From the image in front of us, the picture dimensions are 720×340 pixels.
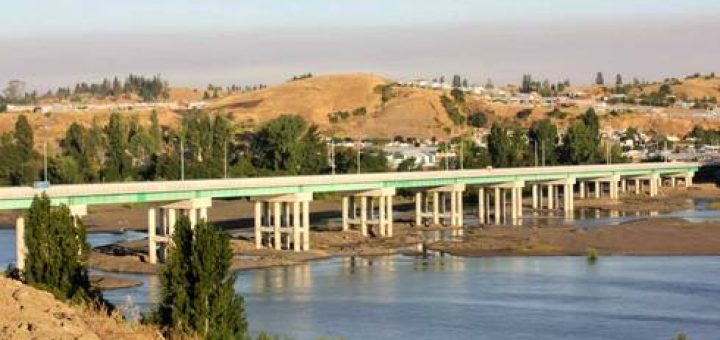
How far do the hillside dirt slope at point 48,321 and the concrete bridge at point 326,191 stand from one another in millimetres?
15941

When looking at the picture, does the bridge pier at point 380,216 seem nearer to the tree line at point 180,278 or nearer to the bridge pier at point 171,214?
the bridge pier at point 171,214

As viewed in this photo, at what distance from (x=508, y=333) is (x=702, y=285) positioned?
16675mm

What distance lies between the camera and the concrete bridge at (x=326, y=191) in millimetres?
68625

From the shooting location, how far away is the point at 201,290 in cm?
3212

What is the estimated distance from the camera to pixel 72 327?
20672 millimetres

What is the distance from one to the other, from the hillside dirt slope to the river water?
21787 mm

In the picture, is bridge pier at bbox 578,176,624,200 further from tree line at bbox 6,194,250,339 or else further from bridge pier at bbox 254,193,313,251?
tree line at bbox 6,194,250,339

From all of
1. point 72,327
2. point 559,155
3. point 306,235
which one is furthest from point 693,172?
point 72,327

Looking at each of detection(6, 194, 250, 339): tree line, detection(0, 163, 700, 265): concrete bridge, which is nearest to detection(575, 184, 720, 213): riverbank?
detection(0, 163, 700, 265): concrete bridge

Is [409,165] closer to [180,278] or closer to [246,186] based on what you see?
[246,186]

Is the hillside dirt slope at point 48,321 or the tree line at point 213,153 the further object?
the tree line at point 213,153

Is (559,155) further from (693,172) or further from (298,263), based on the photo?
(298,263)

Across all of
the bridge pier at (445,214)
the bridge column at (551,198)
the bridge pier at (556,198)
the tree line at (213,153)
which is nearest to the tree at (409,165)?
the tree line at (213,153)

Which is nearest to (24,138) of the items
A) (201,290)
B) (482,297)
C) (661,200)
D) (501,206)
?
(501,206)
